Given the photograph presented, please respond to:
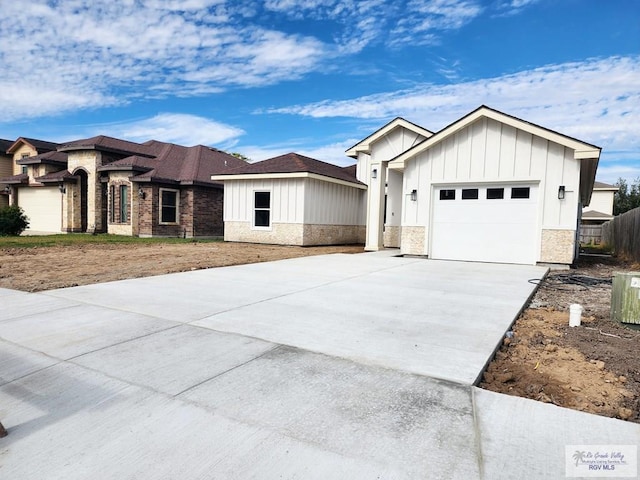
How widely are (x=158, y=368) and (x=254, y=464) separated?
158cm

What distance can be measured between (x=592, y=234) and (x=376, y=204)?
22679mm

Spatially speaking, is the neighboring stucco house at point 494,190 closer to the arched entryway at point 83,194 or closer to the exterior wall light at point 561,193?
the exterior wall light at point 561,193

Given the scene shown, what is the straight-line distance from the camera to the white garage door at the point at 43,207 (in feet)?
79.3

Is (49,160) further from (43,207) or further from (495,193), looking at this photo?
(495,193)

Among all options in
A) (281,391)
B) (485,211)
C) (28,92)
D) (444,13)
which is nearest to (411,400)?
(281,391)

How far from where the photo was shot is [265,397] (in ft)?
9.17

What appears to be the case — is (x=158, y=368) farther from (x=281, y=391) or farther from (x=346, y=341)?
(x=346, y=341)

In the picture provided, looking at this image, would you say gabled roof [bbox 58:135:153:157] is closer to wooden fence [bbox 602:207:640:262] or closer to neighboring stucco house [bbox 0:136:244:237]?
neighboring stucco house [bbox 0:136:244:237]

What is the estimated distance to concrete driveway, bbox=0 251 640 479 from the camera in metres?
2.10

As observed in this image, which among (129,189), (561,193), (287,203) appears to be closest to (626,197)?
(561,193)

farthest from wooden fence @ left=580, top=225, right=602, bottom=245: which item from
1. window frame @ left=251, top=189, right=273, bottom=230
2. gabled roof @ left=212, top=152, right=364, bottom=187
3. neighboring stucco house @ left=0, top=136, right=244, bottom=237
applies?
neighboring stucco house @ left=0, top=136, right=244, bottom=237

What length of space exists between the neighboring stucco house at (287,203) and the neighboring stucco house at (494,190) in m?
5.22

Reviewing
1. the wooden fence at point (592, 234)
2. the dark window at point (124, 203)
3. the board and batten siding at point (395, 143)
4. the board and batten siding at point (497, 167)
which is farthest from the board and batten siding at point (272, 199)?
the wooden fence at point (592, 234)

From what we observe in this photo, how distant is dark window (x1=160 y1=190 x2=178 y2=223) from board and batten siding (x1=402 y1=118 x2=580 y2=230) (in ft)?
43.9
